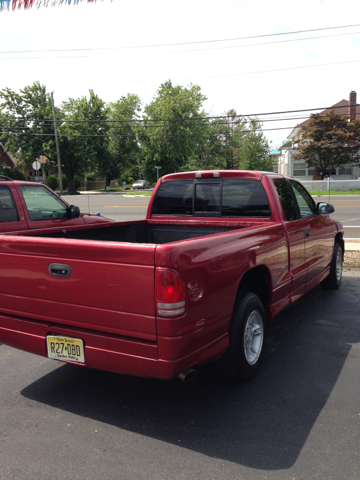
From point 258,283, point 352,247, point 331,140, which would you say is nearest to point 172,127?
point 331,140

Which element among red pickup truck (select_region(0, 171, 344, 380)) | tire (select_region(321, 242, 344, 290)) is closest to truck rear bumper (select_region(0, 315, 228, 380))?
red pickup truck (select_region(0, 171, 344, 380))

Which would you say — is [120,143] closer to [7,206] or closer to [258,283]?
[7,206]

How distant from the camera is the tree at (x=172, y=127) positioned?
184 feet

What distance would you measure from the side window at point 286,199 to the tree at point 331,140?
136 feet

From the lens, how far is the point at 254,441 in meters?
2.91

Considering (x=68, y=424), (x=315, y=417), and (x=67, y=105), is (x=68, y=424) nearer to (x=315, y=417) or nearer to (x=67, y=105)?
(x=315, y=417)

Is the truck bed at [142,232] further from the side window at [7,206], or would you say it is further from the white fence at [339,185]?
the white fence at [339,185]

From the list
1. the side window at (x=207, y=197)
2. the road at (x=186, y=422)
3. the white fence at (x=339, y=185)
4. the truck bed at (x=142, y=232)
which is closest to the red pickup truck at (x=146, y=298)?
the truck bed at (x=142, y=232)

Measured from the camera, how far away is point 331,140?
45094 mm

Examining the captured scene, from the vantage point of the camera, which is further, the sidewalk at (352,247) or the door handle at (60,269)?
the sidewalk at (352,247)

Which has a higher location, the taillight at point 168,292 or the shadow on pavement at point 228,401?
the taillight at point 168,292

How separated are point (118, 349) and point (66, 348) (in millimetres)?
489

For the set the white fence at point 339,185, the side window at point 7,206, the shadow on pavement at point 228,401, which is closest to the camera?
the shadow on pavement at point 228,401

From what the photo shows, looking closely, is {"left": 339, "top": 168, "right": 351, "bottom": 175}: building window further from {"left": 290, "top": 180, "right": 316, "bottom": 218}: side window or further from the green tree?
{"left": 290, "top": 180, "right": 316, "bottom": 218}: side window
